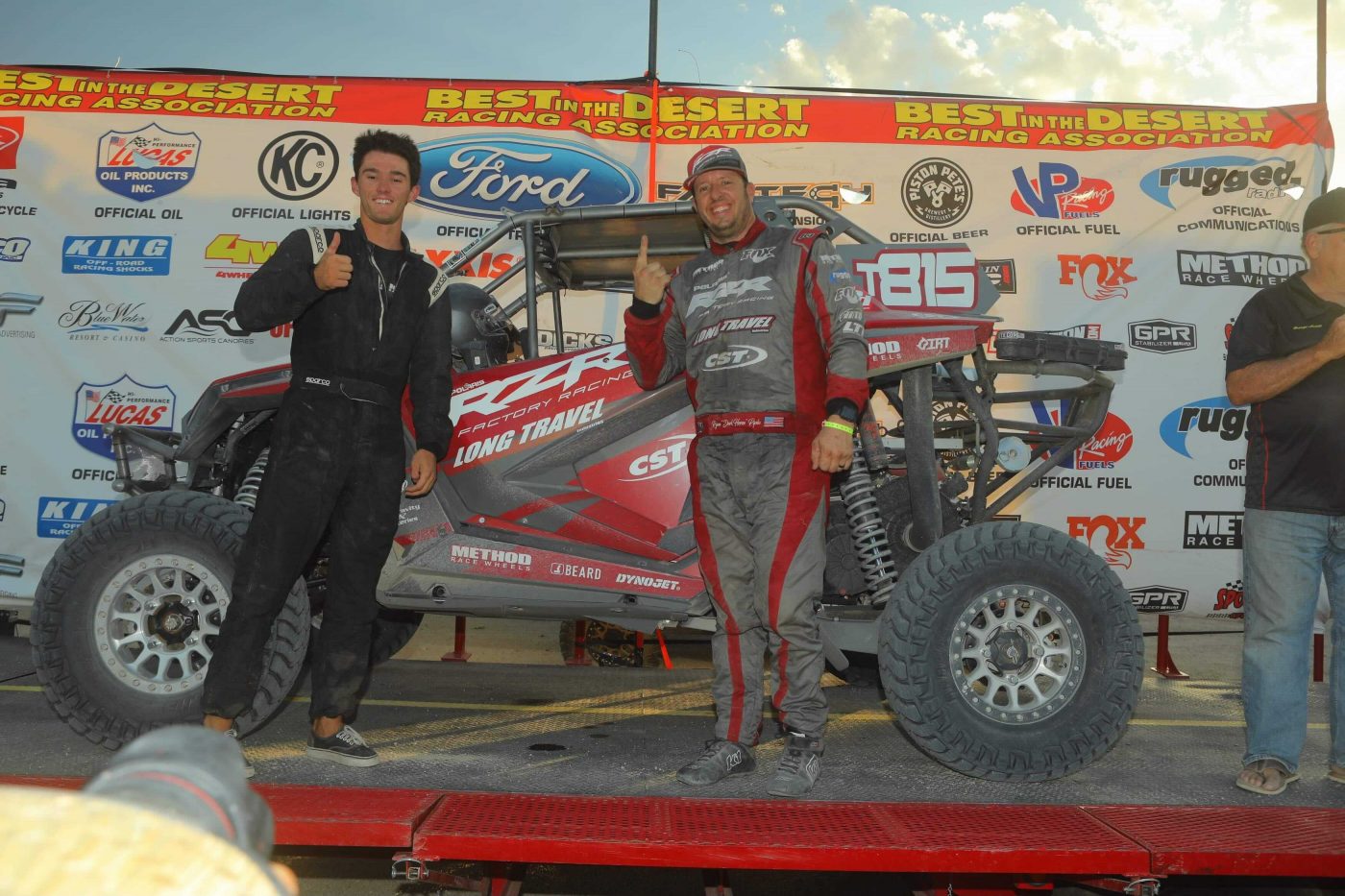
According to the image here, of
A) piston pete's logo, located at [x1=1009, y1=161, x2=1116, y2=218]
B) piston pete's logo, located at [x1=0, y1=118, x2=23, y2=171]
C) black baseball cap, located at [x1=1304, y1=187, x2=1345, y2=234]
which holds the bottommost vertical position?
black baseball cap, located at [x1=1304, y1=187, x2=1345, y2=234]

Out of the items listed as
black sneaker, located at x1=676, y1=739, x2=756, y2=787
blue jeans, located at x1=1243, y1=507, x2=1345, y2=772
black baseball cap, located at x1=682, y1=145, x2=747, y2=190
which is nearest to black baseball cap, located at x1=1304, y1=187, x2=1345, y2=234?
blue jeans, located at x1=1243, y1=507, x2=1345, y2=772

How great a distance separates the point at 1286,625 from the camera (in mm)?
3016

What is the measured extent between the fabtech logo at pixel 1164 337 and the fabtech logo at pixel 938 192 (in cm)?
124

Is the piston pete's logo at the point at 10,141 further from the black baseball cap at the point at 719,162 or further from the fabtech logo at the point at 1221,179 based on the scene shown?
the fabtech logo at the point at 1221,179

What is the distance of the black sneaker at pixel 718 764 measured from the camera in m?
2.91

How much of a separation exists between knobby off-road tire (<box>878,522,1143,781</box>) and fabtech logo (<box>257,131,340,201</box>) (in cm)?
455

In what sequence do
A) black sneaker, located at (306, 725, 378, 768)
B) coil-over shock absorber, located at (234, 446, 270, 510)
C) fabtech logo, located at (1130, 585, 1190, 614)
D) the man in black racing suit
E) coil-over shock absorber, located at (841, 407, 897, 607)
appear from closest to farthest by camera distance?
1. the man in black racing suit
2. black sneaker, located at (306, 725, 378, 768)
3. coil-over shock absorber, located at (841, 407, 897, 607)
4. coil-over shock absorber, located at (234, 446, 270, 510)
5. fabtech logo, located at (1130, 585, 1190, 614)

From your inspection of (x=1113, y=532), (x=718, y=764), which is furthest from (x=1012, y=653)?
(x=1113, y=532)

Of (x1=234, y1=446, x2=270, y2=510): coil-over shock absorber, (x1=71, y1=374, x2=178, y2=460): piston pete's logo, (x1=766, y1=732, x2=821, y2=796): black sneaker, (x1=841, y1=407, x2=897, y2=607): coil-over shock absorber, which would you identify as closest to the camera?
(x1=766, y1=732, x2=821, y2=796): black sneaker

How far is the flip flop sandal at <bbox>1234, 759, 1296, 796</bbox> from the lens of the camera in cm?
291

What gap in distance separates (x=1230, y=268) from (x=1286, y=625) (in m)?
3.62

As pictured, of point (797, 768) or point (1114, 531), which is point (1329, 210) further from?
point (1114, 531)

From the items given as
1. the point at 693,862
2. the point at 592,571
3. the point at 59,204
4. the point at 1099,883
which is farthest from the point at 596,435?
the point at 59,204

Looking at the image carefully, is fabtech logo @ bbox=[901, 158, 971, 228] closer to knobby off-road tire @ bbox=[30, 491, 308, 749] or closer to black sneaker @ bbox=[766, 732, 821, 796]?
black sneaker @ bbox=[766, 732, 821, 796]
